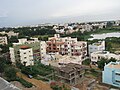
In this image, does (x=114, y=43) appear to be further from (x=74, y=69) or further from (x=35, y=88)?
(x=35, y=88)

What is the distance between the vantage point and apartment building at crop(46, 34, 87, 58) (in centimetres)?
2061

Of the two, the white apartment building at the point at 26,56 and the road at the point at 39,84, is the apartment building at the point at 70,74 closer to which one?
the road at the point at 39,84

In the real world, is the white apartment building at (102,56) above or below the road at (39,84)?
above

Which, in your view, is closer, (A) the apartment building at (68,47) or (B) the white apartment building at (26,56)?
(B) the white apartment building at (26,56)

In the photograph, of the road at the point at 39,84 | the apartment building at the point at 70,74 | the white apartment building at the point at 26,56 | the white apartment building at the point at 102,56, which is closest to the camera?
the road at the point at 39,84

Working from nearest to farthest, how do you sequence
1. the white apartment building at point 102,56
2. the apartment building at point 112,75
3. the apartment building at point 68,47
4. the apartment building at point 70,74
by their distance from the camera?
the apartment building at point 112,75 → the apartment building at point 70,74 → the white apartment building at point 102,56 → the apartment building at point 68,47

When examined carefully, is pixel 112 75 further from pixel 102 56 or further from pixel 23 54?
pixel 23 54

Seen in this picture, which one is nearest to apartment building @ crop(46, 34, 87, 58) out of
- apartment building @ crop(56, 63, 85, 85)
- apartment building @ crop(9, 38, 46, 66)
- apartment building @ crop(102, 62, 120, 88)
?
apartment building @ crop(9, 38, 46, 66)

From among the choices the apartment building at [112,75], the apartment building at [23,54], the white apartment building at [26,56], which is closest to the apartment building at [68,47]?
the apartment building at [23,54]

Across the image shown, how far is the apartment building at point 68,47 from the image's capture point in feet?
67.6

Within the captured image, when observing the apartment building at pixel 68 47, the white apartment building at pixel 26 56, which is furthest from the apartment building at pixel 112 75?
the white apartment building at pixel 26 56

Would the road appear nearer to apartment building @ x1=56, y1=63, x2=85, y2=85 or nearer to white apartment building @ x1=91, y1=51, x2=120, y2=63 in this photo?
apartment building @ x1=56, y1=63, x2=85, y2=85

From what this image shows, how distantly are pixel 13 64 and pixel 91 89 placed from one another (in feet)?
29.0

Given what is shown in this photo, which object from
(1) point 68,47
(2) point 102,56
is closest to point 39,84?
(2) point 102,56
